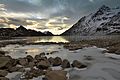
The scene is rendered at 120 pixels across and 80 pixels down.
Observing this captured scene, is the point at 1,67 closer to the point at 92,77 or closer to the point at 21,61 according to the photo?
the point at 21,61

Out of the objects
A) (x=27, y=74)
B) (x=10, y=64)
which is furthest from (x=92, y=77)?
(x=10, y=64)

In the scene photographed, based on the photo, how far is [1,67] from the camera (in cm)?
1562

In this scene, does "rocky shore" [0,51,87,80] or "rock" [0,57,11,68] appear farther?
"rock" [0,57,11,68]

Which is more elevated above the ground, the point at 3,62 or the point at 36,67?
the point at 3,62

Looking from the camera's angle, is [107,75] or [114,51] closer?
[107,75]

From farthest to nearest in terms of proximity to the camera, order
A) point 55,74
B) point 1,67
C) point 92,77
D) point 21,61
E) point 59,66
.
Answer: point 21,61, point 59,66, point 1,67, point 92,77, point 55,74

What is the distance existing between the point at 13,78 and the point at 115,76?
22.8 feet

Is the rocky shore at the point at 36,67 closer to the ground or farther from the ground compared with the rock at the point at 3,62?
closer to the ground

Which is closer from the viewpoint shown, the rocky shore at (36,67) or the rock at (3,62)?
the rocky shore at (36,67)

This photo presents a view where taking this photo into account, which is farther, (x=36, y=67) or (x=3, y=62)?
(x=36, y=67)

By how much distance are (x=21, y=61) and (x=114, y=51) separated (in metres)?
12.9

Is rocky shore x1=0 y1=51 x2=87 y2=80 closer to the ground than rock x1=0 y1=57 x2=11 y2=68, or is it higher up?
closer to the ground

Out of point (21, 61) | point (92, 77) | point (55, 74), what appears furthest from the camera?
point (21, 61)

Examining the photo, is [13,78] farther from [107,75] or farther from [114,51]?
[114,51]
